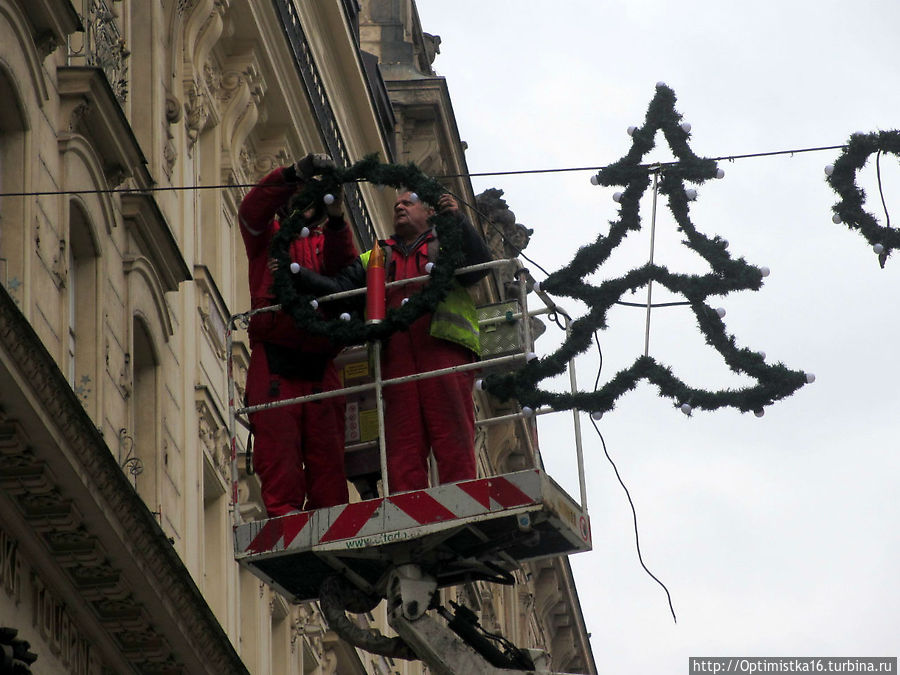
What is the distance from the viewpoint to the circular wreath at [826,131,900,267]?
14.1 metres

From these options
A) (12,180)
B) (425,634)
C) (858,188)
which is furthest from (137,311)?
(858,188)

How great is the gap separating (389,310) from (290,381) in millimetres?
897

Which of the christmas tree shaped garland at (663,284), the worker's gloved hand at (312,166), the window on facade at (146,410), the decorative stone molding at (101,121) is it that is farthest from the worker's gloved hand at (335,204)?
the window on facade at (146,410)

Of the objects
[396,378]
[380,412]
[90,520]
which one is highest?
[396,378]

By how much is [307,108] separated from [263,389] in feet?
34.6

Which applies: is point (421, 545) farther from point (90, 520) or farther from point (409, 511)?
point (90, 520)

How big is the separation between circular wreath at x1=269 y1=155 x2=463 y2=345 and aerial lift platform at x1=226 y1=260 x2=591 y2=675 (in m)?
0.20

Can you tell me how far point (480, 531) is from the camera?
13.1 meters

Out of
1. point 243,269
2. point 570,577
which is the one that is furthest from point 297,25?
point 570,577

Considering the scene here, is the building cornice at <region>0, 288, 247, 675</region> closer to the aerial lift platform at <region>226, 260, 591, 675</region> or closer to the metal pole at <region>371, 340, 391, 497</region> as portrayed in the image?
the aerial lift platform at <region>226, 260, 591, 675</region>

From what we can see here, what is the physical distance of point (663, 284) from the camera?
1488 cm

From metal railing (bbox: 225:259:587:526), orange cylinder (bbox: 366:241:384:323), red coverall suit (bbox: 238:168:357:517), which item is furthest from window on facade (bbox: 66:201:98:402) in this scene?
orange cylinder (bbox: 366:241:384:323)

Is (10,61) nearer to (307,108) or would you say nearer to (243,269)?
(243,269)

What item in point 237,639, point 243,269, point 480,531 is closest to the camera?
point 480,531
